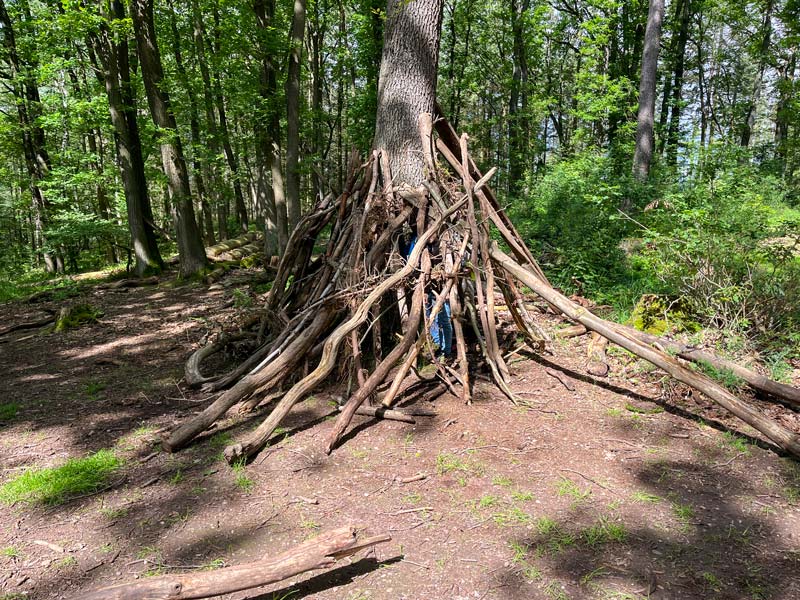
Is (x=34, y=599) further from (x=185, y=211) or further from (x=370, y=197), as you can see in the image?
(x=185, y=211)

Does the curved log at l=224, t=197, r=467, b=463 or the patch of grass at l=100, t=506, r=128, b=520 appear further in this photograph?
the curved log at l=224, t=197, r=467, b=463

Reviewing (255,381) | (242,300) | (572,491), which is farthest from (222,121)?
(572,491)

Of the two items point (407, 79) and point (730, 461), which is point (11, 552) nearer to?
point (730, 461)

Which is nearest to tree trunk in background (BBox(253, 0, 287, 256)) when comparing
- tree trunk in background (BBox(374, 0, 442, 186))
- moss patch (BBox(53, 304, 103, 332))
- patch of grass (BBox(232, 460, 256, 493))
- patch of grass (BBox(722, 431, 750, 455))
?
moss patch (BBox(53, 304, 103, 332))

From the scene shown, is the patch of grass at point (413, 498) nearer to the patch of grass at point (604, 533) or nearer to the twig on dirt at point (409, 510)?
Result: the twig on dirt at point (409, 510)

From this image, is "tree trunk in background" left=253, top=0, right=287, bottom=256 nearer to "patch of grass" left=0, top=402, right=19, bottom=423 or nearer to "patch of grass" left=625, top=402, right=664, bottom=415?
"patch of grass" left=0, top=402, right=19, bottom=423

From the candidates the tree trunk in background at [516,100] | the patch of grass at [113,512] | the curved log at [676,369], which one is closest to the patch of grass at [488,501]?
the curved log at [676,369]

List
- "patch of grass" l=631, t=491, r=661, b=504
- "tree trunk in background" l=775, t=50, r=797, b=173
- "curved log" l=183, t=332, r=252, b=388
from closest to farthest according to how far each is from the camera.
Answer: "patch of grass" l=631, t=491, r=661, b=504 → "curved log" l=183, t=332, r=252, b=388 → "tree trunk in background" l=775, t=50, r=797, b=173

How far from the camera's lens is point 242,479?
134 inches

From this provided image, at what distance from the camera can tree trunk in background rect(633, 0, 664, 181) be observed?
11.5 meters

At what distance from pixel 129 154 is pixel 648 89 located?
1280 centimetres

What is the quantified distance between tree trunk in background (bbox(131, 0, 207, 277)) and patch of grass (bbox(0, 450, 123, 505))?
8365 millimetres

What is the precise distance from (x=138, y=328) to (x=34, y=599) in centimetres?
610

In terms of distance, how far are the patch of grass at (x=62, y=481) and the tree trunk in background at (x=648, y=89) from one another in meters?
11.8
